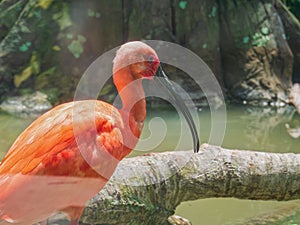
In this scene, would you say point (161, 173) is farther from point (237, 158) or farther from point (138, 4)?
point (138, 4)

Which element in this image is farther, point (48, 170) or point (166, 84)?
point (166, 84)

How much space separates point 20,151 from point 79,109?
13.5 inches

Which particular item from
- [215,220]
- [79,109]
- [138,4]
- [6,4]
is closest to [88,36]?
[138,4]

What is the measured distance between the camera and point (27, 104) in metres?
8.32

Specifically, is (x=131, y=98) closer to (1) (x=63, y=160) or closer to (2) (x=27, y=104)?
(1) (x=63, y=160)

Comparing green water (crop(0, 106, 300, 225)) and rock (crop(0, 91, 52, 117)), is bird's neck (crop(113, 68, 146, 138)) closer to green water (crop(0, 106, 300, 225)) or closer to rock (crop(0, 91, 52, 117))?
green water (crop(0, 106, 300, 225))

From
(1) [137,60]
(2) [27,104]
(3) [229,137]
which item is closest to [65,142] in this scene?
(1) [137,60]

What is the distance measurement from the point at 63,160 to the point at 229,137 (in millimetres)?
4110

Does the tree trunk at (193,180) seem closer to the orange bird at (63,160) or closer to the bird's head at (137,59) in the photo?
the orange bird at (63,160)

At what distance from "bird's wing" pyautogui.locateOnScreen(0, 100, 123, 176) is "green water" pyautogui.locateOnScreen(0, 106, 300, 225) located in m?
1.36

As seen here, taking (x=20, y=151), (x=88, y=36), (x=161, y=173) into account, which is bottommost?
(x=161, y=173)

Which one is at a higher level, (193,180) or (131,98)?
(131,98)

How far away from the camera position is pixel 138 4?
29.3ft

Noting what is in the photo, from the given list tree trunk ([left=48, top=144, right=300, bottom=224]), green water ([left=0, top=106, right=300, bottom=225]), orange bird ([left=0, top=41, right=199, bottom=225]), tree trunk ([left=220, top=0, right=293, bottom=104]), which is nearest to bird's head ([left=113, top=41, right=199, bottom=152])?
orange bird ([left=0, top=41, right=199, bottom=225])
